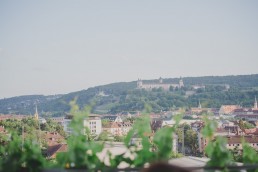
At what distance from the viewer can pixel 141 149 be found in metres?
2.37

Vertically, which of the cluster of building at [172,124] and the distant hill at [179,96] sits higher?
the distant hill at [179,96]

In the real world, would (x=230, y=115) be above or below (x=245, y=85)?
below

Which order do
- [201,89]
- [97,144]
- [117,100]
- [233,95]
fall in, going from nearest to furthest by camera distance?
[97,144], [233,95], [201,89], [117,100]

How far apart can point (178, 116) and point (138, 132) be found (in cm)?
31

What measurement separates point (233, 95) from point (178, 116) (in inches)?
6109

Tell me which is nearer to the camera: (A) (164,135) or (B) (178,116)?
(A) (164,135)

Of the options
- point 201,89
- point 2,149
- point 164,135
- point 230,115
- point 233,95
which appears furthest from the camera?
point 201,89

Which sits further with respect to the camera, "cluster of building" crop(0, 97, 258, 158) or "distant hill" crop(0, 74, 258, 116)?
"distant hill" crop(0, 74, 258, 116)

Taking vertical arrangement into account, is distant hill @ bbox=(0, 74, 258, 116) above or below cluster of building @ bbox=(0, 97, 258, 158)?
above

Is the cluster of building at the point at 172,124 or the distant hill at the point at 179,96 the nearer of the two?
the cluster of building at the point at 172,124

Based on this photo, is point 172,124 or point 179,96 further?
point 179,96

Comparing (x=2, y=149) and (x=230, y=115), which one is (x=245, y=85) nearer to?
(x=230, y=115)

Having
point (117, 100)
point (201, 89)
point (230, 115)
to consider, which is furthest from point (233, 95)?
point (117, 100)

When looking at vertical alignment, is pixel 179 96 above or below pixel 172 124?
above
